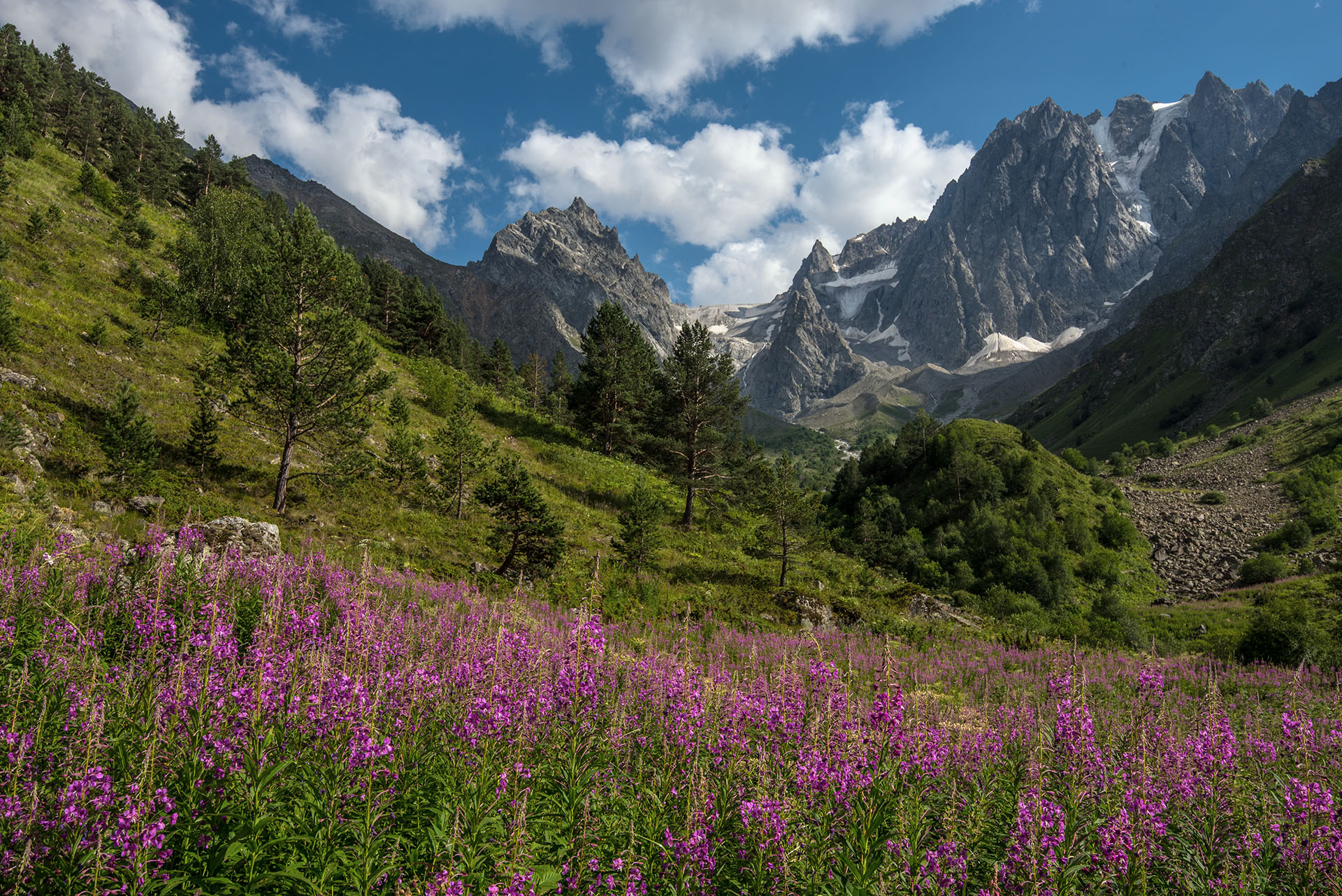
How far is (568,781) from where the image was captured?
4094mm

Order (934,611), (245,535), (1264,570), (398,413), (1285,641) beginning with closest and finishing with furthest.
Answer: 1. (245,535)
2. (1285,641)
3. (934,611)
4. (398,413)
5. (1264,570)

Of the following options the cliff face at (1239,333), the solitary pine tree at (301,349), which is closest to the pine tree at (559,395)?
the solitary pine tree at (301,349)

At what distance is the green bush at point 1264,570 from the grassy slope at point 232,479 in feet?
66.6

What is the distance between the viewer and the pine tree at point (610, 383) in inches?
1532

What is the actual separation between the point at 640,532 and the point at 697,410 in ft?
39.8

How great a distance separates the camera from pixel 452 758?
425 cm

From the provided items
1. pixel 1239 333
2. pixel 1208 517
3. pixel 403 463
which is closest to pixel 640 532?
pixel 403 463

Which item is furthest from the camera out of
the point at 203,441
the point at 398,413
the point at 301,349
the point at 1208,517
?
the point at 1208,517

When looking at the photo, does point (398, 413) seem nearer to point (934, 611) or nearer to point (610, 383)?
point (610, 383)

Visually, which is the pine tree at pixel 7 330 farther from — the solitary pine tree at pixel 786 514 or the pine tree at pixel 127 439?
the solitary pine tree at pixel 786 514

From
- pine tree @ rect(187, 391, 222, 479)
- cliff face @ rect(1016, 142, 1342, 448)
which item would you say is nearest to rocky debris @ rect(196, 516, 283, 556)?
pine tree @ rect(187, 391, 222, 479)

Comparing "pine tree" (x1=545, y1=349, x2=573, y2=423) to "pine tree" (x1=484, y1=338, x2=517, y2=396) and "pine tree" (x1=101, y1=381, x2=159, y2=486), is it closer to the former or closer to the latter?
"pine tree" (x1=484, y1=338, x2=517, y2=396)

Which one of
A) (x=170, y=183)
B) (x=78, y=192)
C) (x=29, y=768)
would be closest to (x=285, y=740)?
(x=29, y=768)

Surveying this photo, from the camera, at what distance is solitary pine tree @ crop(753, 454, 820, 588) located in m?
22.4
